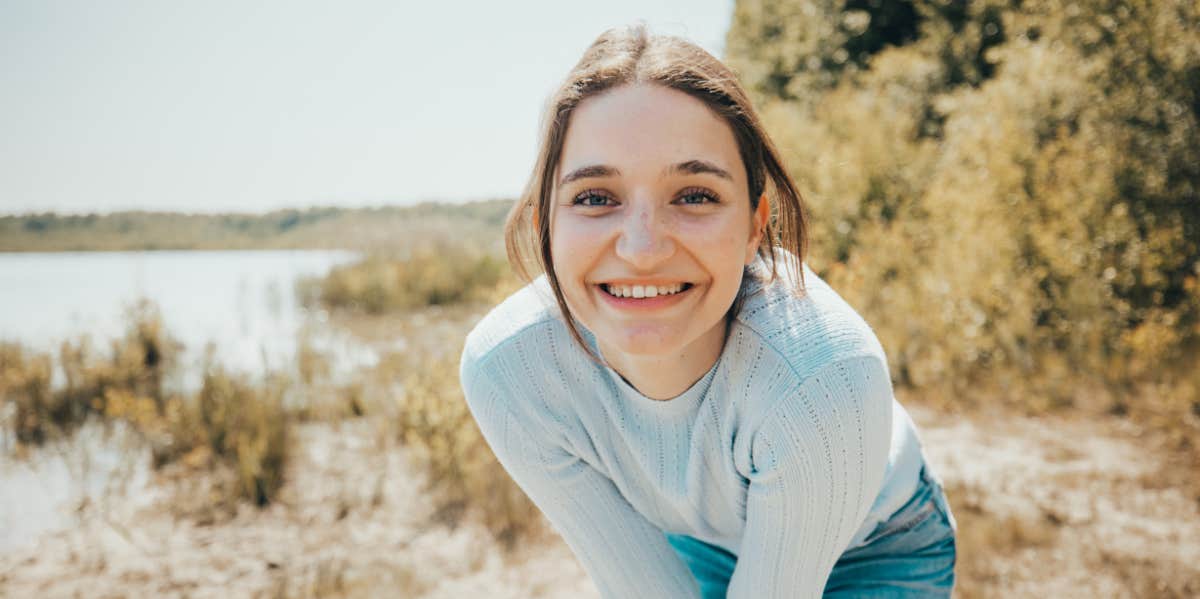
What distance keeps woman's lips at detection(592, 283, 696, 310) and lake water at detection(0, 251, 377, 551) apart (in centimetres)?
397

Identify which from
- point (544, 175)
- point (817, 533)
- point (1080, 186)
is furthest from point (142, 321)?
point (1080, 186)

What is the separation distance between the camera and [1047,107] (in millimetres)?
5984

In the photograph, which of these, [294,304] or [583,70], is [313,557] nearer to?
[583,70]

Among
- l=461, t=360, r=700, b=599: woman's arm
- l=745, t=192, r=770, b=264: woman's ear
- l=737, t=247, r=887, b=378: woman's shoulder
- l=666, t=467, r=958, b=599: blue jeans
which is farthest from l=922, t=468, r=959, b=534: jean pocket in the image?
l=745, t=192, r=770, b=264: woman's ear

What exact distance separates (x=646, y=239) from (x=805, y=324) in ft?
1.24

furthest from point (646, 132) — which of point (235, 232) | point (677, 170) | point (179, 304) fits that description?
point (235, 232)

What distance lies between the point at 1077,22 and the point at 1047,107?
2.37 ft

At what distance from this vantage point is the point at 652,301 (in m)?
1.38

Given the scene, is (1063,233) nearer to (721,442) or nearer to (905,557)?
(905,557)

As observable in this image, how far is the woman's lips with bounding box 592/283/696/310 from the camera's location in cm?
137

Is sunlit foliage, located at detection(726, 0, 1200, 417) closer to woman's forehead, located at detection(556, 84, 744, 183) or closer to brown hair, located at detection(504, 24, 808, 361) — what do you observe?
brown hair, located at detection(504, 24, 808, 361)

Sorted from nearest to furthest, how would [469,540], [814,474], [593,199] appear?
[814,474] → [593,199] → [469,540]

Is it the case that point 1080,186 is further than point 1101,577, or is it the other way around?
point 1080,186

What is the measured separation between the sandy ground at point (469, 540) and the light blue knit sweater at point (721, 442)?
161cm
